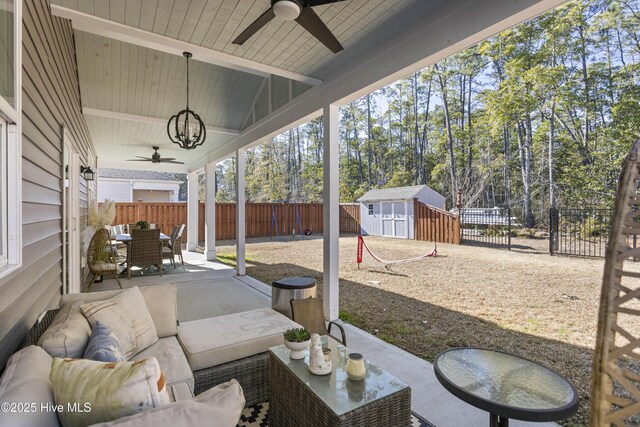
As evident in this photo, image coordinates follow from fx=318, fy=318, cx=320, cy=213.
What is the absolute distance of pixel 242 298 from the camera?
5012mm

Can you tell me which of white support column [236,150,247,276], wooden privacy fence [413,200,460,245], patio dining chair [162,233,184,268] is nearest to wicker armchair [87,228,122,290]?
patio dining chair [162,233,184,268]

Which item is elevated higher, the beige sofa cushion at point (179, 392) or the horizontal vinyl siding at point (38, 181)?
the horizontal vinyl siding at point (38, 181)

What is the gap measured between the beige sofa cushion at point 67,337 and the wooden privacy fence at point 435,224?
1026 centimetres

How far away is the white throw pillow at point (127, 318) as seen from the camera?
1.92m

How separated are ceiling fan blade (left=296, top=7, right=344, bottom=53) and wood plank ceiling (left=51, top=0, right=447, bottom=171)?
0.38 meters

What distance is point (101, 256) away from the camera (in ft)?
17.1

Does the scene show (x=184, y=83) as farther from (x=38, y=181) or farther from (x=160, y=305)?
(x=160, y=305)

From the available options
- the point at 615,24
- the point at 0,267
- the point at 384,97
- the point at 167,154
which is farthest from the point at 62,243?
the point at 384,97

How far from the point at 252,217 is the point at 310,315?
12.2 m

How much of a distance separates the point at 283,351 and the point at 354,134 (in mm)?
22101

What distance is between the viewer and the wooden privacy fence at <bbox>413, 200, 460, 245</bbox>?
11.3m

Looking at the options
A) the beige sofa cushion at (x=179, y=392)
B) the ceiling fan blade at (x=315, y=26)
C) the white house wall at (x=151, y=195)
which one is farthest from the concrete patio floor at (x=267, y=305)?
the white house wall at (x=151, y=195)

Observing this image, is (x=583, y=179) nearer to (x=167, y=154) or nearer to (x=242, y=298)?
(x=242, y=298)

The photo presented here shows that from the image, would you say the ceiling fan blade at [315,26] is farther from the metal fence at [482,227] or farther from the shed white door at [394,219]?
the shed white door at [394,219]
